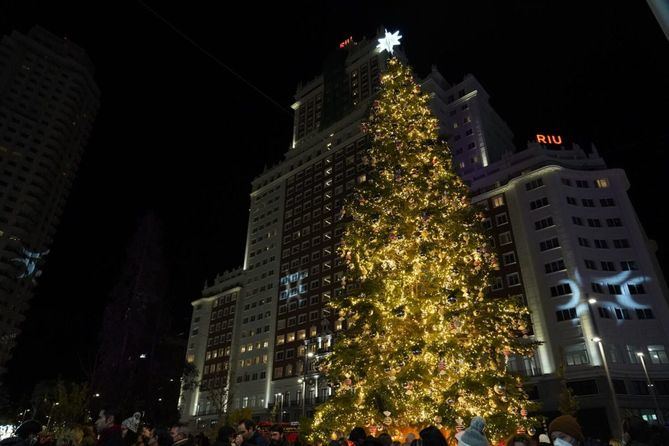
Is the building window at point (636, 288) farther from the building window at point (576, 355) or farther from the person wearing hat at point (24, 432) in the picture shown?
the person wearing hat at point (24, 432)

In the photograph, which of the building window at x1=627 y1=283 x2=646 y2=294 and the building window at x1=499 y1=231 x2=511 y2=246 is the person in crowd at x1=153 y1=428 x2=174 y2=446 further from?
the building window at x1=627 y1=283 x2=646 y2=294

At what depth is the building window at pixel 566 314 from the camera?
49156 millimetres

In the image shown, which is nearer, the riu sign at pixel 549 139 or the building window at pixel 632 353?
the building window at pixel 632 353

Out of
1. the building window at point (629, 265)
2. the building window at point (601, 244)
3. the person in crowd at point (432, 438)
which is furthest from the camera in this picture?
the building window at point (601, 244)

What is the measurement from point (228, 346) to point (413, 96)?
78.5m

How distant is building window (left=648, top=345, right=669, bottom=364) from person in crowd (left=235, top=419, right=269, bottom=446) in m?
52.8

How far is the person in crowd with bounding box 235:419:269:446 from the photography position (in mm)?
7492

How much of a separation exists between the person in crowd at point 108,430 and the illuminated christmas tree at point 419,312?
7.99m

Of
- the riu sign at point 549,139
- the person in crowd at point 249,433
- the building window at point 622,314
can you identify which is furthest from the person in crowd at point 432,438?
the riu sign at point 549,139

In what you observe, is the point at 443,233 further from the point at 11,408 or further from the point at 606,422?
the point at 11,408

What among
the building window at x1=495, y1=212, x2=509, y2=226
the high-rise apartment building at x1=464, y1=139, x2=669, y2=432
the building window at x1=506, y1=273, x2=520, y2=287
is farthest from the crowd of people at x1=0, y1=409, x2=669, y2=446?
the building window at x1=495, y1=212, x2=509, y2=226

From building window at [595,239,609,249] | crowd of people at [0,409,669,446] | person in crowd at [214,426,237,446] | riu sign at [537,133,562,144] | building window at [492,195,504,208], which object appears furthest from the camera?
riu sign at [537,133,562,144]

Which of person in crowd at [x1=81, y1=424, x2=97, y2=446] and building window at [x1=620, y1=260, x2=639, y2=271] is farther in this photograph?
building window at [x1=620, y1=260, x2=639, y2=271]

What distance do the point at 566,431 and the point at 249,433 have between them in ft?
18.3
